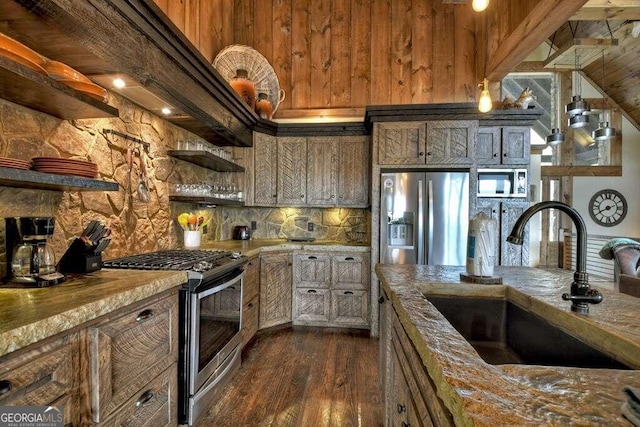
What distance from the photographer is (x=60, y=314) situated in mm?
1007

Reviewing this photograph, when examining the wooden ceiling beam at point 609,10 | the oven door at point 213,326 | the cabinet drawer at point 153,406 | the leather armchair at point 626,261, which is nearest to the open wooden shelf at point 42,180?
the oven door at point 213,326

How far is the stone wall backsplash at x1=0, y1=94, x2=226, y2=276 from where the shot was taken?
5.05 feet

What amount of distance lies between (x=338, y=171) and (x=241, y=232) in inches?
57.6

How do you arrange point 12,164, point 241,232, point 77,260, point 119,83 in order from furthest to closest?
point 241,232 < point 119,83 < point 77,260 < point 12,164

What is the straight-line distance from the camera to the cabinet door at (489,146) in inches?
134

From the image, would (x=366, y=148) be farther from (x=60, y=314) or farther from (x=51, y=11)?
(x=60, y=314)

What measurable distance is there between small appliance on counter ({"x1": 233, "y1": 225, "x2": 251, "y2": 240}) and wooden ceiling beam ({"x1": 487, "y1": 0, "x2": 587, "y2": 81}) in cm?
347

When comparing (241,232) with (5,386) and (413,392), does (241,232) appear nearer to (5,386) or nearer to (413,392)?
(5,386)

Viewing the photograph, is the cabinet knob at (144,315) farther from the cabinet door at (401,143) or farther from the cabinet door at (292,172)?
the cabinet door at (401,143)

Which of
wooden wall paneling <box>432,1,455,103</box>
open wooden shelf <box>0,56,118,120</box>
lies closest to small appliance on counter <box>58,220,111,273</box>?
open wooden shelf <box>0,56,118,120</box>

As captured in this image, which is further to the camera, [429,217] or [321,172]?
[321,172]

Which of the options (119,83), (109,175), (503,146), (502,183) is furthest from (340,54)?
(109,175)

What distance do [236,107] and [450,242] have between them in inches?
103

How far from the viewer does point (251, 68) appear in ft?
12.7
